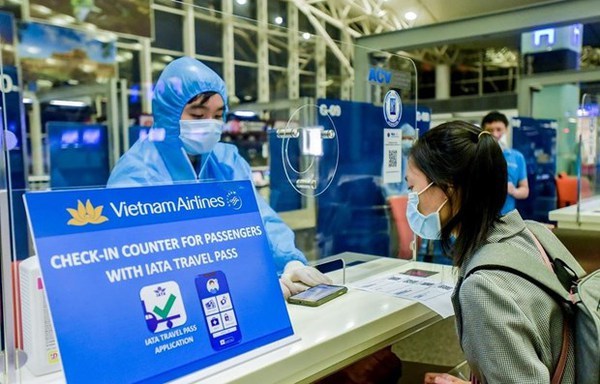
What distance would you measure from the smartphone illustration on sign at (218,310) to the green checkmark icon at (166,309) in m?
0.06

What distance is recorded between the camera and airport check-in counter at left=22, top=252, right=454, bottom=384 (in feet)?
3.31

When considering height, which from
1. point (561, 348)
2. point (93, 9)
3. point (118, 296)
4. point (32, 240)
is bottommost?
point (561, 348)

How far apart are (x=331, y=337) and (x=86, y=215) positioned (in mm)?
594

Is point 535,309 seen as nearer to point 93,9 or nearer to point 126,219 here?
point 126,219

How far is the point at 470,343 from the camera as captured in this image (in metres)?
1.08

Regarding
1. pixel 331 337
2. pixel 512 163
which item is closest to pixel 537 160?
pixel 512 163

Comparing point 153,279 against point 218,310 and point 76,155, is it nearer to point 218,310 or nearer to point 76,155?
point 218,310

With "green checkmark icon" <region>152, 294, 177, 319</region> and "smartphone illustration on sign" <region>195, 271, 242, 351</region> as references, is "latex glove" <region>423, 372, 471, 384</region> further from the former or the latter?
"green checkmark icon" <region>152, 294, 177, 319</region>

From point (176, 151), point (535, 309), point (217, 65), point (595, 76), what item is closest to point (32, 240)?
point (176, 151)

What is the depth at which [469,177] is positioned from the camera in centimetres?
118

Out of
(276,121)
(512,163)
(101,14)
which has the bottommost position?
(512,163)

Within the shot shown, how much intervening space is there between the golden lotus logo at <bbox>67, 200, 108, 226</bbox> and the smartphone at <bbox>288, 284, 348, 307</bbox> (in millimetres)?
666

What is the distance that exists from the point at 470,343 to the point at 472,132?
18.8 inches

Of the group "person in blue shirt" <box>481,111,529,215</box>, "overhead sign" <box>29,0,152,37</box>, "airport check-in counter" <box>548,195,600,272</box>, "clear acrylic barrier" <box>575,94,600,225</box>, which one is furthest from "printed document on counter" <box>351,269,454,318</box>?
"clear acrylic barrier" <box>575,94,600,225</box>
